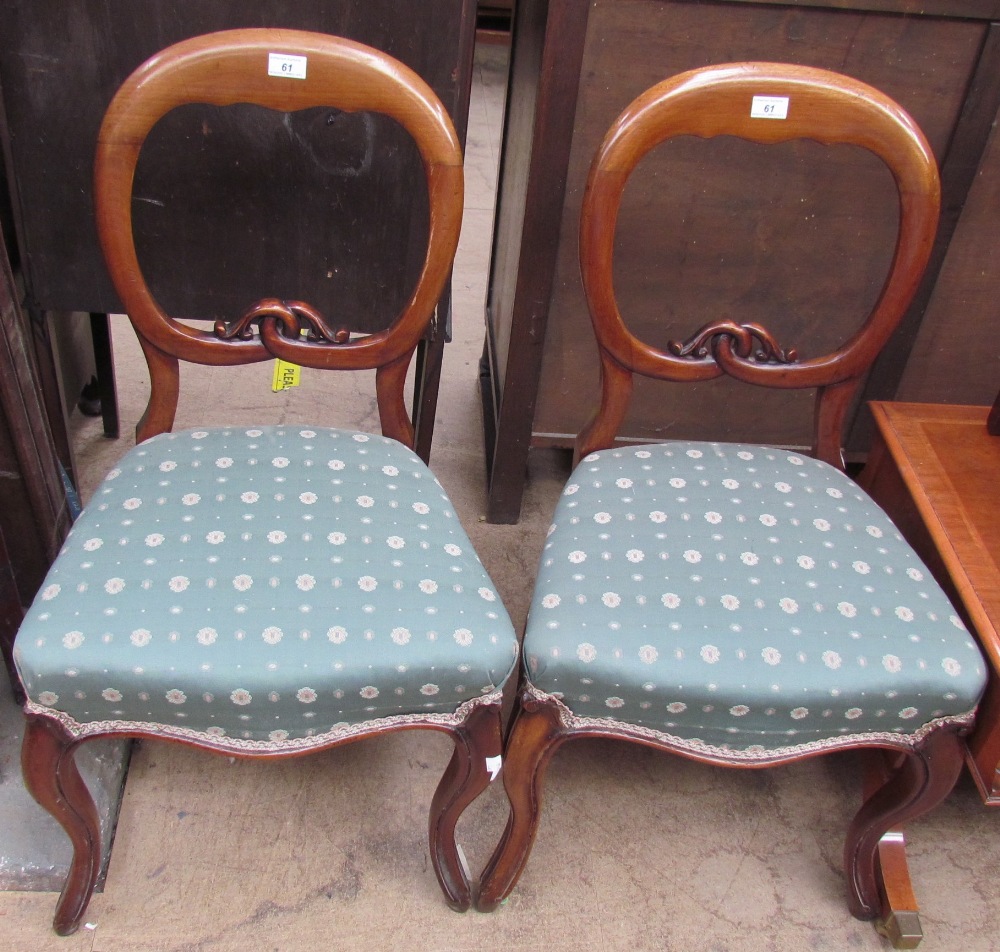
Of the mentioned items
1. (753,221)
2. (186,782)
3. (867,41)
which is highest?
(867,41)

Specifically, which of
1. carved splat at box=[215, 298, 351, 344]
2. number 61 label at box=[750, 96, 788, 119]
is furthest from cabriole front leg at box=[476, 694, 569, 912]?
number 61 label at box=[750, 96, 788, 119]

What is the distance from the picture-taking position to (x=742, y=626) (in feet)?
3.17

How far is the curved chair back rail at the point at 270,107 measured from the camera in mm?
1019

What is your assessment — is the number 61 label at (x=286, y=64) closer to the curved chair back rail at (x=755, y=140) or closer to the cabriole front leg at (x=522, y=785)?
the curved chair back rail at (x=755, y=140)

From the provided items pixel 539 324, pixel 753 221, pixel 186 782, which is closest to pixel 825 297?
pixel 753 221

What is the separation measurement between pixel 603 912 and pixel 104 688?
664mm

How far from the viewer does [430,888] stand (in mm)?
1188

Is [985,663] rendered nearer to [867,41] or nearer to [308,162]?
[867,41]

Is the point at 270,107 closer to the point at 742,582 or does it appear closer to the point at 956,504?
the point at 742,582

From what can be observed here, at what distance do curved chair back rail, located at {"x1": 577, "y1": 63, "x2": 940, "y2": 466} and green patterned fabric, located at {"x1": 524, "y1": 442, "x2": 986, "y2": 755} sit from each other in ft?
0.60

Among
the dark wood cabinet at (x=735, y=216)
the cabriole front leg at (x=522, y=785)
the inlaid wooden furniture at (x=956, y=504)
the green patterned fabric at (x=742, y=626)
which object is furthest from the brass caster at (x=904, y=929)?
the dark wood cabinet at (x=735, y=216)

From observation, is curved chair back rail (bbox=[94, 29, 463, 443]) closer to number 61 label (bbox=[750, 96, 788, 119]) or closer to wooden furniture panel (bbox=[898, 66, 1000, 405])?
number 61 label (bbox=[750, 96, 788, 119])

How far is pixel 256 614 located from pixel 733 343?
0.65m

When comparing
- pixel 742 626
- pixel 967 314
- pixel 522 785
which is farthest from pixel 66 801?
pixel 967 314
